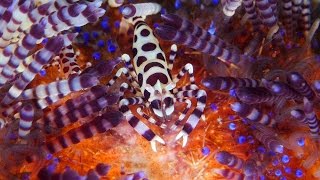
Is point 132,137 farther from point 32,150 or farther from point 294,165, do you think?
point 294,165

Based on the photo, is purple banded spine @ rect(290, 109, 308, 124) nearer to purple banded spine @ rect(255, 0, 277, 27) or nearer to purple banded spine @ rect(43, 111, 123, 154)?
purple banded spine @ rect(255, 0, 277, 27)

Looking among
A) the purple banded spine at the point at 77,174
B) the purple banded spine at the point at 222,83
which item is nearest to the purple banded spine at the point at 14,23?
the purple banded spine at the point at 77,174

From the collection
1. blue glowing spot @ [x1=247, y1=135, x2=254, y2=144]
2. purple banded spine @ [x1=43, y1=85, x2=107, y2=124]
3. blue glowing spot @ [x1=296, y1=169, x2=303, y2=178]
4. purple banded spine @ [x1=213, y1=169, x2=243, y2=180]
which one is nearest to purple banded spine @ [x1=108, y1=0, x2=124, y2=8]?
purple banded spine @ [x1=43, y1=85, x2=107, y2=124]

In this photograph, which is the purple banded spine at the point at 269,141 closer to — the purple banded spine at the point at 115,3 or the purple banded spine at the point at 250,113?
the purple banded spine at the point at 250,113

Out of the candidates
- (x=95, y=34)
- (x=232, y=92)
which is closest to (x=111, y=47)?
(x=95, y=34)

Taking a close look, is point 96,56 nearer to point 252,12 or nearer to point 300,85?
point 252,12

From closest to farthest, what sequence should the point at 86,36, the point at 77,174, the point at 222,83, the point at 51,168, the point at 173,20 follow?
the point at 77,174 → the point at 51,168 → the point at 222,83 → the point at 173,20 → the point at 86,36

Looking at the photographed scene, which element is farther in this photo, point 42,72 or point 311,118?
point 42,72
